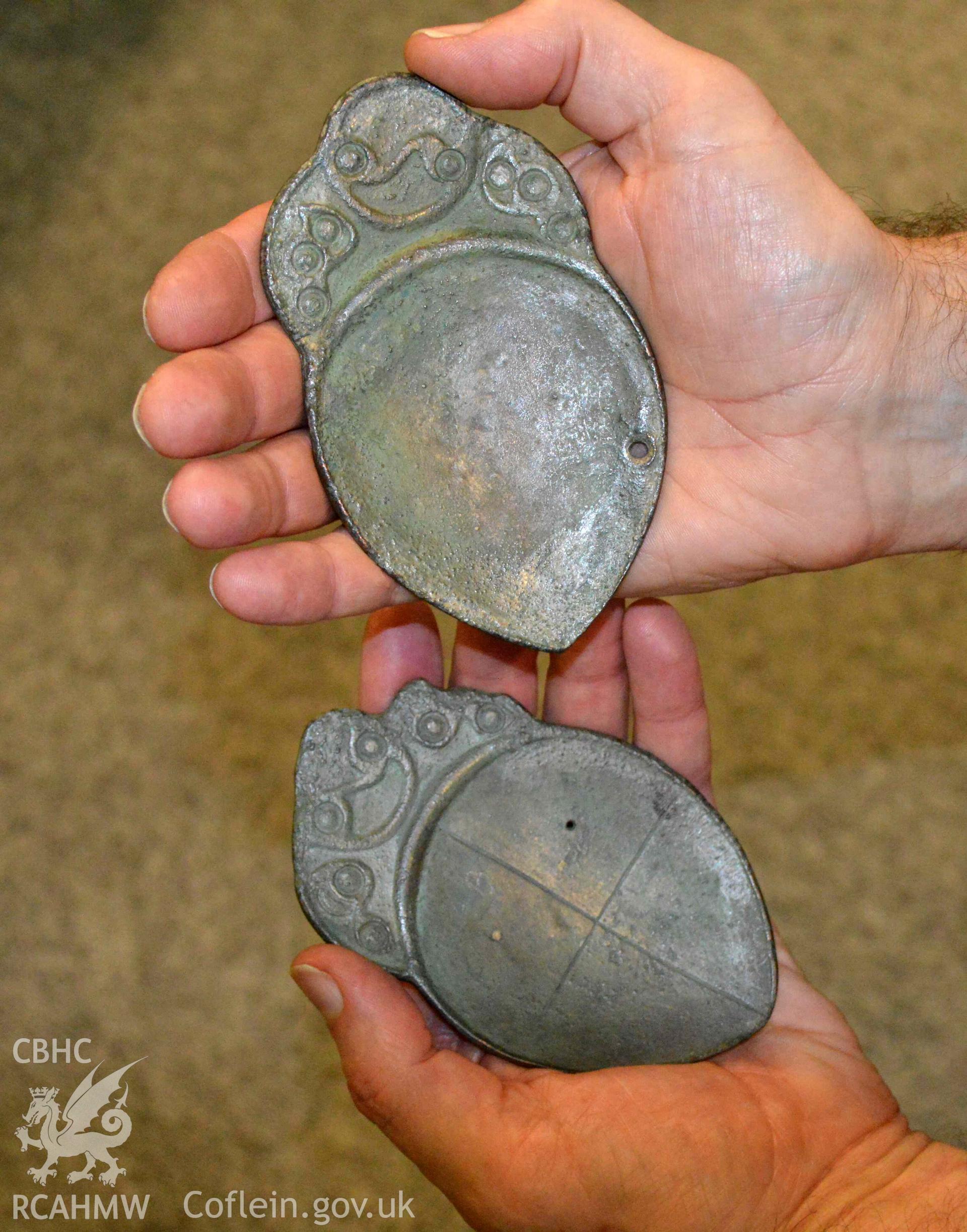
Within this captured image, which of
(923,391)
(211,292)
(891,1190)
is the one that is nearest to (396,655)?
(211,292)

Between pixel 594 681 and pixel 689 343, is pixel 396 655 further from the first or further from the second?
pixel 689 343

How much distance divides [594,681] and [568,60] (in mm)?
794

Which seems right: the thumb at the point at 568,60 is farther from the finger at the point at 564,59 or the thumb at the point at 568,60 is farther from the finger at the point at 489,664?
the finger at the point at 489,664

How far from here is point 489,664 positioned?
5.65ft

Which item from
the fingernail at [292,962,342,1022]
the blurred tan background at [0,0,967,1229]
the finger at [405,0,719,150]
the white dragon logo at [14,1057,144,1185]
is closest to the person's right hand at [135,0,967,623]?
the finger at [405,0,719,150]

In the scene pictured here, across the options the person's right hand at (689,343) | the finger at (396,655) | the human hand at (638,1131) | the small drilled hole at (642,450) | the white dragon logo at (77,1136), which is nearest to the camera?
the human hand at (638,1131)

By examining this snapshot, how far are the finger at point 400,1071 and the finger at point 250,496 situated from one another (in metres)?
0.49

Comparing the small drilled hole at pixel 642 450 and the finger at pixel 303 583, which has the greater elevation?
the small drilled hole at pixel 642 450

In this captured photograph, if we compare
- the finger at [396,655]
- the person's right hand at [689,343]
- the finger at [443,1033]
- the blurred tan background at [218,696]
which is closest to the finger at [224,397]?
the person's right hand at [689,343]

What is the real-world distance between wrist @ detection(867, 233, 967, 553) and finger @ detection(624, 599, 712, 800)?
0.32 m

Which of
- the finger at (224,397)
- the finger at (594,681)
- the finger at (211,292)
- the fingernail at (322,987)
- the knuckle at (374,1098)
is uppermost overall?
the finger at (211,292)

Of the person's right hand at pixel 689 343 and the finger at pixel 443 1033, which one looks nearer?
the person's right hand at pixel 689 343

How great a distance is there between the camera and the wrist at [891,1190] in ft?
4.43

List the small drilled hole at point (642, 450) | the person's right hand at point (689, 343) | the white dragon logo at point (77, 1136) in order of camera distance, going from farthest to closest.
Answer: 1. the white dragon logo at point (77, 1136)
2. the small drilled hole at point (642, 450)
3. the person's right hand at point (689, 343)
